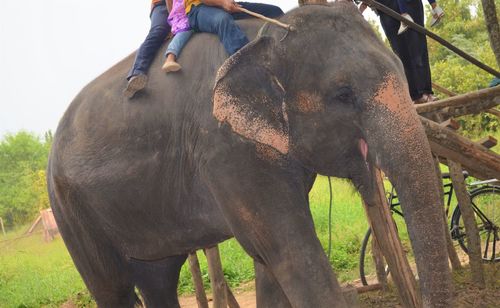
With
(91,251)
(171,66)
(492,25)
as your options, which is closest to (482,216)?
(492,25)

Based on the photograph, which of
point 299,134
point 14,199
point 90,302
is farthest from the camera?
point 14,199

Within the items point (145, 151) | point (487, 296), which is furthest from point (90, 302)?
point (145, 151)

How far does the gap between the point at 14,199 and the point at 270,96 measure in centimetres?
3103

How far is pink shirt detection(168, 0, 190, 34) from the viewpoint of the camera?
9.33ft

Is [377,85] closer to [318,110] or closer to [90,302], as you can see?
[318,110]

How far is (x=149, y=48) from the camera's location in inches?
115

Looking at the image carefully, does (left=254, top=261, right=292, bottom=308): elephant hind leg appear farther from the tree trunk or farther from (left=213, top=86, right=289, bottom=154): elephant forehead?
the tree trunk

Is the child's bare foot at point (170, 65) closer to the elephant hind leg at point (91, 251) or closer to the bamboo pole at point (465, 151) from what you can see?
the elephant hind leg at point (91, 251)

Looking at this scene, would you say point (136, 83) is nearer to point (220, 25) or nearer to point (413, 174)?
point (220, 25)

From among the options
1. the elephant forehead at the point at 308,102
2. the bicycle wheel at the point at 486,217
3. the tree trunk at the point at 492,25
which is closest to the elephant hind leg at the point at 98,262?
the elephant forehead at the point at 308,102

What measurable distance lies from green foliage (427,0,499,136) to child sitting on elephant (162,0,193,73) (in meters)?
12.0

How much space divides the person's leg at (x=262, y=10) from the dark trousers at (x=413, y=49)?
1.40 m

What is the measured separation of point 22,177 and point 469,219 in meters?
31.5

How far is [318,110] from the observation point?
7.57 feet
